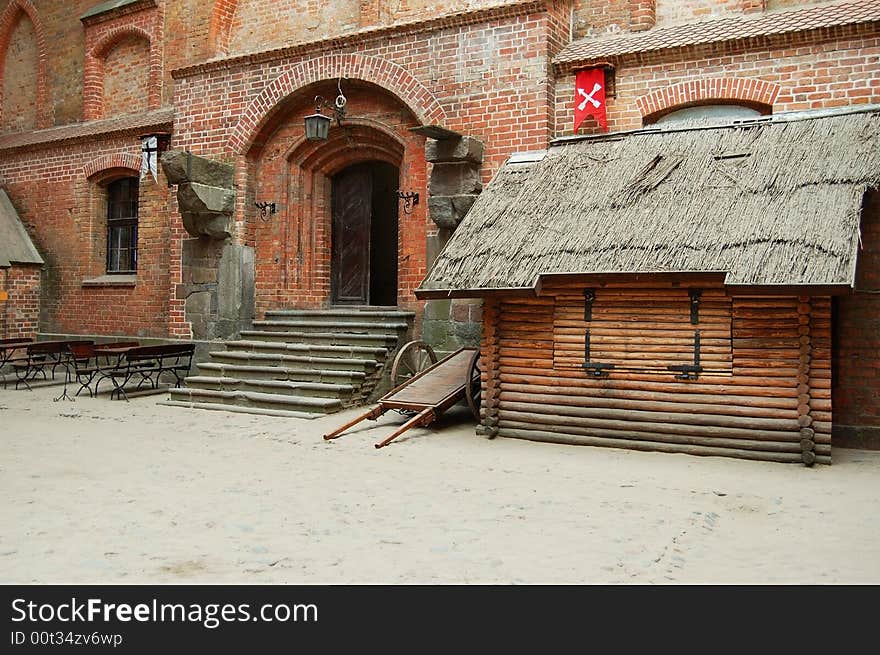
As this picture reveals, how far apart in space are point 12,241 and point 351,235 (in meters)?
7.12

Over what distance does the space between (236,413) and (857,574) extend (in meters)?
7.61

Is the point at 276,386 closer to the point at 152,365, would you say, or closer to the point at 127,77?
the point at 152,365

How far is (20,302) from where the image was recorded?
49.7 feet

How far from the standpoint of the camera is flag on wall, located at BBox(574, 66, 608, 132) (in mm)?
10008

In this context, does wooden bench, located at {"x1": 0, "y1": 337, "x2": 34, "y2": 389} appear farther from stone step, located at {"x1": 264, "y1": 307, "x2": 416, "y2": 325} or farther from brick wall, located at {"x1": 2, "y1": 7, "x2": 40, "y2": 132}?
brick wall, located at {"x1": 2, "y1": 7, "x2": 40, "y2": 132}

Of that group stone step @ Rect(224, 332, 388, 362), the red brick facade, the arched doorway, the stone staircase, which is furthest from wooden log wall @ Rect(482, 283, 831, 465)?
the arched doorway

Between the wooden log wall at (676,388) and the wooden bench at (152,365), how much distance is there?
5758 mm

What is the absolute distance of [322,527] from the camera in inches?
198

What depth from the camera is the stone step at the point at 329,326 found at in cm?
1115

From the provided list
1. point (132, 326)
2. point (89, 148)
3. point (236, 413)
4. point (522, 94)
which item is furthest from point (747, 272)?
point (89, 148)

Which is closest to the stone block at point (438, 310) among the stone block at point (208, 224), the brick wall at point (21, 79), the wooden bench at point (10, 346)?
the stone block at point (208, 224)

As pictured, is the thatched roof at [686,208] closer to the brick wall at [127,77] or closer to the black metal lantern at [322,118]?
the black metal lantern at [322,118]

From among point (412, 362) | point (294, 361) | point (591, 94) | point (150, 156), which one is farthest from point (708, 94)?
point (150, 156)

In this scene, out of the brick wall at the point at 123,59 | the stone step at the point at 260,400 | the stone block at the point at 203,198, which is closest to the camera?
the stone step at the point at 260,400
